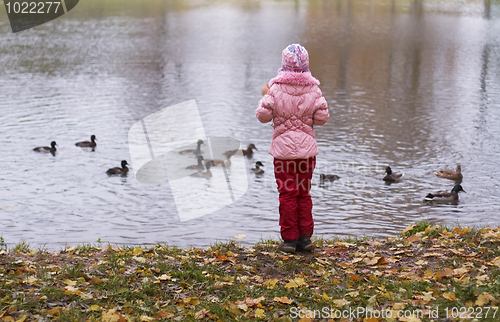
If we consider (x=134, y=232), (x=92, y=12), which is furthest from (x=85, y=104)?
(x=92, y=12)

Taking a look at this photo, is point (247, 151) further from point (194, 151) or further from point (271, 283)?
point (271, 283)

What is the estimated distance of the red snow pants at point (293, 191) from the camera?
250 inches

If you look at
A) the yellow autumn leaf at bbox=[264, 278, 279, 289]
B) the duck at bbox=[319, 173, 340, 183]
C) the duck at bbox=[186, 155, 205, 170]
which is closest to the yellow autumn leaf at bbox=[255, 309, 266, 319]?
the yellow autumn leaf at bbox=[264, 278, 279, 289]

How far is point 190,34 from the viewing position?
3859cm

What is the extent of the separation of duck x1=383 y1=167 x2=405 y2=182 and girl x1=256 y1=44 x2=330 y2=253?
5690 mm

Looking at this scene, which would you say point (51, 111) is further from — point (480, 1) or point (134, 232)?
point (480, 1)

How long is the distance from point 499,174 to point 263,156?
5777mm

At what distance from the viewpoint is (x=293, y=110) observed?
6.30 meters

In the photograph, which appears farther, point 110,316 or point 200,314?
point 200,314

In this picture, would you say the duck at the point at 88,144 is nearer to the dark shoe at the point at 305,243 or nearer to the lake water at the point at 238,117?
the lake water at the point at 238,117

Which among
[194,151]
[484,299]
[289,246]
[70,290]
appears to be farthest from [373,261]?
[194,151]

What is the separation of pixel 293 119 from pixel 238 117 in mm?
11440

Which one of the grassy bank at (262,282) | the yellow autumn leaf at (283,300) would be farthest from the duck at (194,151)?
the yellow autumn leaf at (283,300)

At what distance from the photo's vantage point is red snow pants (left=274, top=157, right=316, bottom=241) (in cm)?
636
